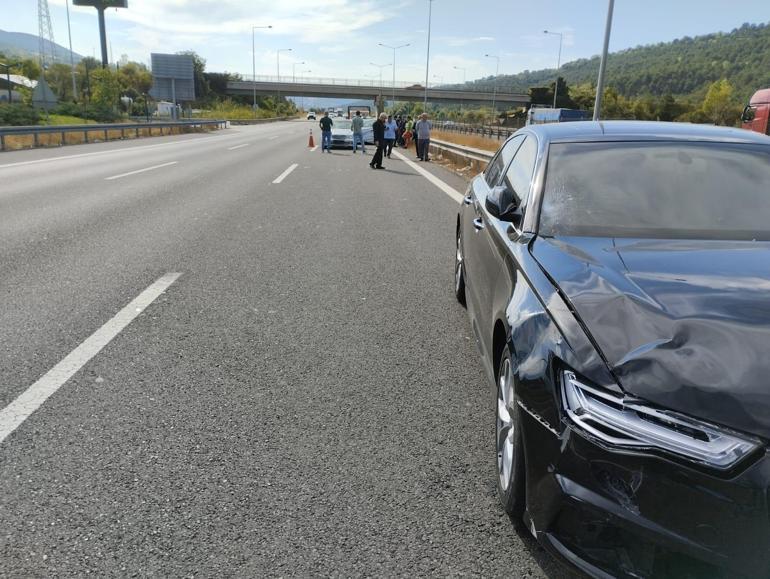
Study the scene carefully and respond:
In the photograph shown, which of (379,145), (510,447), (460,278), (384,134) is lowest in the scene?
(460,278)

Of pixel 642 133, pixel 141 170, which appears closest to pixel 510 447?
pixel 642 133

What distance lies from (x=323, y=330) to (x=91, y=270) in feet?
9.72

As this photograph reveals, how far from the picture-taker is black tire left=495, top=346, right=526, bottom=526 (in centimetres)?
227

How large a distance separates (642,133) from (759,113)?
16.3m

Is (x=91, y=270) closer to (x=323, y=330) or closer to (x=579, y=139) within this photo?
(x=323, y=330)

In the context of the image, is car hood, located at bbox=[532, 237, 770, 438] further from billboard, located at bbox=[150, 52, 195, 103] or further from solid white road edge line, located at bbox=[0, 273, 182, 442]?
billboard, located at bbox=[150, 52, 195, 103]

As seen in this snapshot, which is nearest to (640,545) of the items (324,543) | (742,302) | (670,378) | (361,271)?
(670,378)

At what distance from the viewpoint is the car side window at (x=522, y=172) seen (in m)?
3.54

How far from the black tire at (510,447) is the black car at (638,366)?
1 cm

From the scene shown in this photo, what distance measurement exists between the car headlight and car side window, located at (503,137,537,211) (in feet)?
5.43

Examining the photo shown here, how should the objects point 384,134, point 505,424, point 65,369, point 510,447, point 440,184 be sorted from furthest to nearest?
point 384,134, point 440,184, point 65,369, point 505,424, point 510,447

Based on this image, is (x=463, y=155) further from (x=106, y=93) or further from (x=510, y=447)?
(x=106, y=93)

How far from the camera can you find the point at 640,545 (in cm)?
177

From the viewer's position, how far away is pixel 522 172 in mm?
3836
